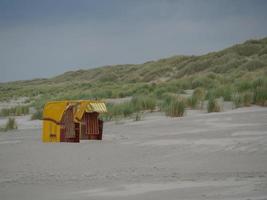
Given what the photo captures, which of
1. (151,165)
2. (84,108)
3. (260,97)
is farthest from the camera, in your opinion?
(260,97)

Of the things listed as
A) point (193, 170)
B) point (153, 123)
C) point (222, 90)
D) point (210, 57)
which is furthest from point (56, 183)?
point (210, 57)

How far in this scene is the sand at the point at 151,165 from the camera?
4.78m

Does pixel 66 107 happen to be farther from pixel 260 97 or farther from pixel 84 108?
pixel 260 97

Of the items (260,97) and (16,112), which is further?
Result: (16,112)

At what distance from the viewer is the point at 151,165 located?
20.5 ft

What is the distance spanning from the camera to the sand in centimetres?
478

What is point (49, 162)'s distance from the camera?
6926 millimetres

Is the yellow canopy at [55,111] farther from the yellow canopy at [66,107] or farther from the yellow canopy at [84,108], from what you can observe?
the yellow canopy at [84,108]

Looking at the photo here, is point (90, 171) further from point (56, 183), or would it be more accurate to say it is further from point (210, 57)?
point (210, 57)

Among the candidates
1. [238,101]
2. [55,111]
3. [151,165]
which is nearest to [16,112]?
[238,101]

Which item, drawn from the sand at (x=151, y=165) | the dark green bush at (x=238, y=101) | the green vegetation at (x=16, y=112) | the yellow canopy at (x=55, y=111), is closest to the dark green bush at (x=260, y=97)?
the dark green bush at (x=238, y=101)

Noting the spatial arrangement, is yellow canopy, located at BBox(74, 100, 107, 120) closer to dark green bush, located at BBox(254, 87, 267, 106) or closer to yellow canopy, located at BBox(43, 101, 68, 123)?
yellow canopy, located at BBox(43, 101, 68, 123)

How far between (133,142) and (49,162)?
1809 mm

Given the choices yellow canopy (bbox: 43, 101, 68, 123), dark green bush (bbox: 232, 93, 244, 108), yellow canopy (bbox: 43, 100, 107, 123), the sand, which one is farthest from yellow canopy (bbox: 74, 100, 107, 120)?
dark green bush (bbox: 232, 93, 244, 108)
